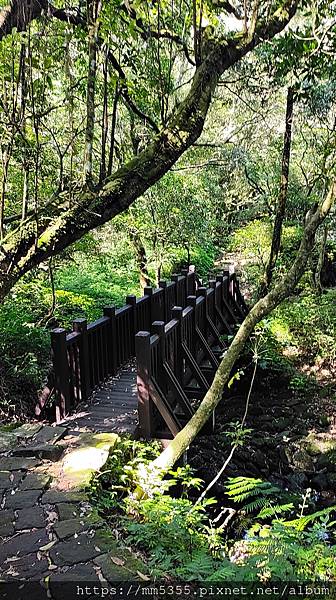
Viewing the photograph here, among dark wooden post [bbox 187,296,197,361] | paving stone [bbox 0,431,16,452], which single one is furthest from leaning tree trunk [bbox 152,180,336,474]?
dark wooden post [bbox 187,296,197,361]

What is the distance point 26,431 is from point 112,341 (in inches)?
75.3

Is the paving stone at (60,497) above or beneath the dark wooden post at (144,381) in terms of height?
beneath

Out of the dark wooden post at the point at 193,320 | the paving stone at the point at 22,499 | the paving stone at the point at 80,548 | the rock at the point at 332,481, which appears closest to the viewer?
the paving stone at the point at 80,548

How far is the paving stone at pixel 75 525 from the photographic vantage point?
3.07 m

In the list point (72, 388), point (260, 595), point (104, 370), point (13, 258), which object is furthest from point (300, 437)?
point (13, 258)

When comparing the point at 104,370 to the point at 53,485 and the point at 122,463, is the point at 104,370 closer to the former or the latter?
the point at 122,463

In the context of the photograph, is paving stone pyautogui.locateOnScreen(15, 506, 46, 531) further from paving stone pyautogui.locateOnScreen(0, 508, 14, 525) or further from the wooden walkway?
the wooden walkway

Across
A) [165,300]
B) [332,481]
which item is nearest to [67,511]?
[332,481]

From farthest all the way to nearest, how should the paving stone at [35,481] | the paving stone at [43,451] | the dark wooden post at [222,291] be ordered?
the dark wooden post at [222,291] → the paving stone at [43,451] → the paving stone at [35,481]

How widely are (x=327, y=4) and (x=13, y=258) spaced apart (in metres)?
4.34

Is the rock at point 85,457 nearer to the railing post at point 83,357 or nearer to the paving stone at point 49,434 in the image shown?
the paving stone at point 49,434

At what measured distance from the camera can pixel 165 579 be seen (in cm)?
270

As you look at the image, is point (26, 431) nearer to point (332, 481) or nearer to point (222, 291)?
point (332, 481)

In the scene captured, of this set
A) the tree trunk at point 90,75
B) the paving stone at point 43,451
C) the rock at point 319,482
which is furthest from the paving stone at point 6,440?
the rock at point 319,482
